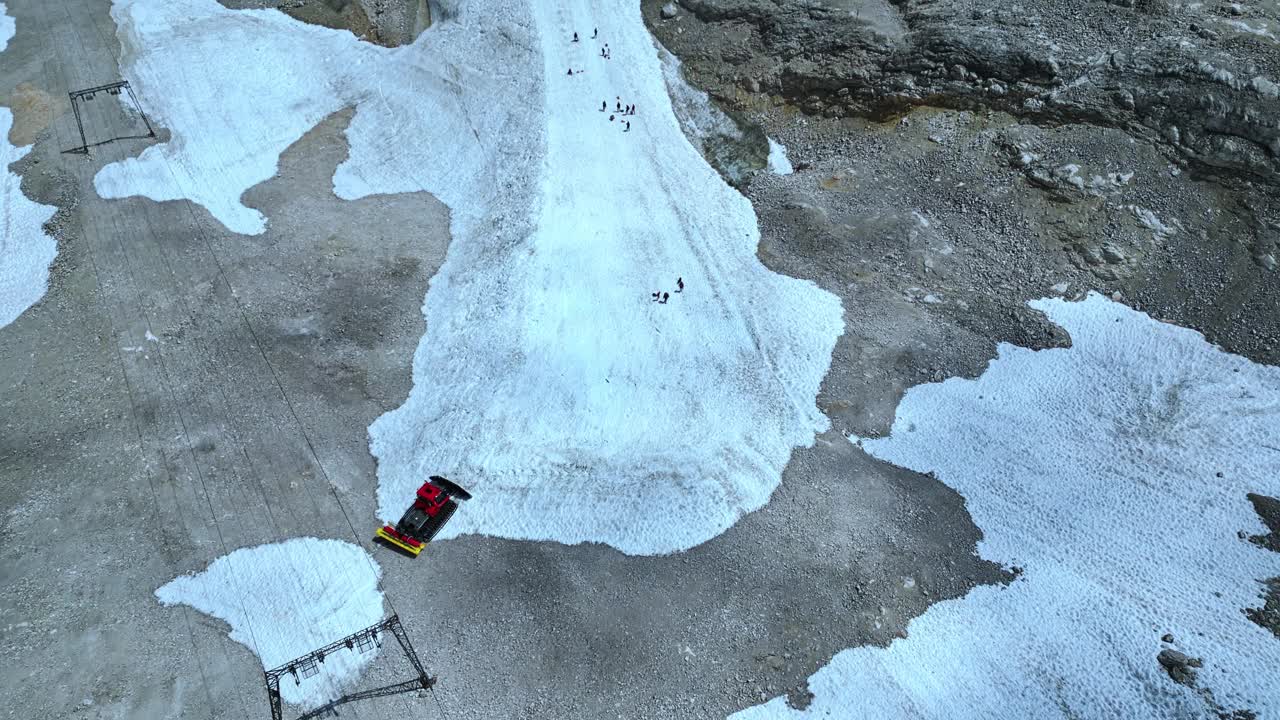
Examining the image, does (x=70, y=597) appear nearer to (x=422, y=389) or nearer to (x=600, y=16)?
(x=422, y=389)

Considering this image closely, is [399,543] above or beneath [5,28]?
beneath

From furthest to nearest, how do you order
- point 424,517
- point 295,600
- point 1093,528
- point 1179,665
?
point 1093,528, point 424,517, point 295,600, point 1179,665

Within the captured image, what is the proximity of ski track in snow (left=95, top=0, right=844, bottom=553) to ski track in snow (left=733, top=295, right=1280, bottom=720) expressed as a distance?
5886mm

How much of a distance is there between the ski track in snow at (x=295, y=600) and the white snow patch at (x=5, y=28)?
39.8 metres

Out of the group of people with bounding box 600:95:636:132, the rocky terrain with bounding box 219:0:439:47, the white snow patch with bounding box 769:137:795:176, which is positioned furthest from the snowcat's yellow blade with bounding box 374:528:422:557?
the rocky terrain with bounding box 219:0:439:47

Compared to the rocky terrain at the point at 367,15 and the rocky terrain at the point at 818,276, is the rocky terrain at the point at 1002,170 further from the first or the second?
the rocky terrain at the point at 367,15

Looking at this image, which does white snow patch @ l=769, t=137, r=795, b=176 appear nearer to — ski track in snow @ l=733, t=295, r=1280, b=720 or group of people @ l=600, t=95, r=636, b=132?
group of people @ l=600, t=95, r=636, b=132

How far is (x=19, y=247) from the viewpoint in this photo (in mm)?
30672

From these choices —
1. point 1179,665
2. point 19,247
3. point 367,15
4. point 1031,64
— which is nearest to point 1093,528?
point 1179,665

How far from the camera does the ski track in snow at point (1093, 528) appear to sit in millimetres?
19828

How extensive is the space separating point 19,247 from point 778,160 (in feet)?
116

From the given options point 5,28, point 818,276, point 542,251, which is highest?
point 5,28

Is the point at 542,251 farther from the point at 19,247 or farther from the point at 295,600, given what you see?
the point at 19,247

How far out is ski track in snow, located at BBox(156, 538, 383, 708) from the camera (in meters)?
19.7
